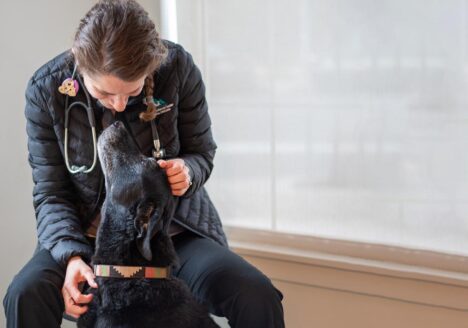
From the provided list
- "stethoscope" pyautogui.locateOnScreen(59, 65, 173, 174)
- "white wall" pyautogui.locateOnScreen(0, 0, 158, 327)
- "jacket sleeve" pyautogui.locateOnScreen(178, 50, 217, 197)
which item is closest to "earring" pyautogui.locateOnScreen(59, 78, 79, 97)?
"stethoscope" pyautogui.locateOnScreen(59, 65, 173, 174)

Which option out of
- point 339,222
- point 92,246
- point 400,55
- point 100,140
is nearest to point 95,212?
point 92,246

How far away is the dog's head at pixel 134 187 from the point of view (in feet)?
5.24

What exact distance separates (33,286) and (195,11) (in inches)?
42.8

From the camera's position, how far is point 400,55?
1914 mm

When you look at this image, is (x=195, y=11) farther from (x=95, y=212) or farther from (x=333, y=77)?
(x=95, y=212)

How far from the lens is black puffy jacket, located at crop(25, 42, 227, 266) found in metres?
1.76

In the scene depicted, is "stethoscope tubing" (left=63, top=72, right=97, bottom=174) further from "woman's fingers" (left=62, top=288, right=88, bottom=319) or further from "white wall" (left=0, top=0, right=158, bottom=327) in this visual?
"white wall" (left=0, top=0, right=158, bottom=327)

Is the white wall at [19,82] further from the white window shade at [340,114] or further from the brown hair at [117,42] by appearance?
the brown hair at [117,42]

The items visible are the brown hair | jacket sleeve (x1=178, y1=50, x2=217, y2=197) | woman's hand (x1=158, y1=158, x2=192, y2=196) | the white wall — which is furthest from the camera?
the white wall

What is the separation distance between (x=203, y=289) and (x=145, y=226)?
279 millimetres

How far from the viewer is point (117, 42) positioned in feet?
5.01

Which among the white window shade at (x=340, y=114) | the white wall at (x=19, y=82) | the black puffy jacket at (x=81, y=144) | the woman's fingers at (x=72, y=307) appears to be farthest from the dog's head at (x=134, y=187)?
the white wall at (x=19, y=82)

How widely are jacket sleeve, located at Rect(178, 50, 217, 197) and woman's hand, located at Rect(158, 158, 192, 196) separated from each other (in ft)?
0.36

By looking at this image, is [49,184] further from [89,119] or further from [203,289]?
[203,289]
